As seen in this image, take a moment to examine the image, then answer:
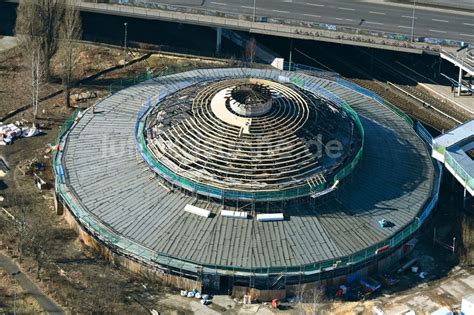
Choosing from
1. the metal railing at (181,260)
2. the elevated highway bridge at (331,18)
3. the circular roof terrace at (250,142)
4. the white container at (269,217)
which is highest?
the elevated highway bridge at (331,18)

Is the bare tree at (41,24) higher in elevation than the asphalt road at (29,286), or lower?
higher

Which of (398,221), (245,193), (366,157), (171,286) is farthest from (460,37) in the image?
(171,286)

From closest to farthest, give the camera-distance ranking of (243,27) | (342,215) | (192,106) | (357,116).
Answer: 1. (342,215)
2. (192,106)
3. (357,116)
4. (243,27)

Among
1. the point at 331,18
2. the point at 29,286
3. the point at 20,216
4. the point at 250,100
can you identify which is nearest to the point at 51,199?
the point at 20,216

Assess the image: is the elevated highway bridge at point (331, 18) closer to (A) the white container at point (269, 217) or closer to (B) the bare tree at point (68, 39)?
(B) the bare tree at point (68, 39)

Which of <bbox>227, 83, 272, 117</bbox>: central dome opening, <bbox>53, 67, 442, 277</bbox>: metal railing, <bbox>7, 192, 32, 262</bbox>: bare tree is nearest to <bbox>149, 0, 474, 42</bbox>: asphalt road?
<bbox>227, 83, 272, 117</bbox>: central dome opening

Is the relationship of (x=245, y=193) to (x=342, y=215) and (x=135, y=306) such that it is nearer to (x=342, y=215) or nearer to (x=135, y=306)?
(x=342, y=215)

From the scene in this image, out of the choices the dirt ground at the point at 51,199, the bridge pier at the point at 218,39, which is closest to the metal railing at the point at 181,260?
the dirt ground at the point at 51,199
